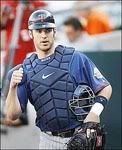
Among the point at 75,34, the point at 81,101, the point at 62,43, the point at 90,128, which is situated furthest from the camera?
the point at 75,34

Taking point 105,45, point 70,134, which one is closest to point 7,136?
point 105,45

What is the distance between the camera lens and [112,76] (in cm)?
744

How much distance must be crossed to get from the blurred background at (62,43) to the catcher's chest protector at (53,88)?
1.90m

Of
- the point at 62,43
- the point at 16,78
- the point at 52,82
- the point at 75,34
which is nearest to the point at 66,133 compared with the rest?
the point at 52,82

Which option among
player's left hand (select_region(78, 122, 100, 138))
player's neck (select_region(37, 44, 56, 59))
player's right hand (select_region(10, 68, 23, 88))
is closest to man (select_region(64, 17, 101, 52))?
player's neck (select_region(37, 44, 56, 59))

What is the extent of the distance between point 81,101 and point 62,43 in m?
3.03

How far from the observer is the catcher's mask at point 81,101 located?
531cm

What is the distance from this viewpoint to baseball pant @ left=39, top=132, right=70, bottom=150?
18.1 ft

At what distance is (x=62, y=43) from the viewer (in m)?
8.29

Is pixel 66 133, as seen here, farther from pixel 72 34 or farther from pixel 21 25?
pixel 72 34

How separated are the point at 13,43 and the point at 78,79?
121 inches

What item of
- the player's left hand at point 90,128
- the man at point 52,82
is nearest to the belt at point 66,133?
the man at point 52,82

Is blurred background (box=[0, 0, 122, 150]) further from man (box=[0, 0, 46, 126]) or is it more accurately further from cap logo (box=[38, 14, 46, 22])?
cap logo (box=[38, 14, 46, 22])

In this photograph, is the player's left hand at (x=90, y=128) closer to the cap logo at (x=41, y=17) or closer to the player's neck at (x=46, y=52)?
the player's neck at (x=46, y=52)
